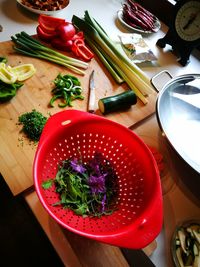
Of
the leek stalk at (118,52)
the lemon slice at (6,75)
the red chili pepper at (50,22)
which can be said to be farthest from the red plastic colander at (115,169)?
the red chili pepper at (50,22)

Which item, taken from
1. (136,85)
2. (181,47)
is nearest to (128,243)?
(136,85)

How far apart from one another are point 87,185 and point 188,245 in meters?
0.31

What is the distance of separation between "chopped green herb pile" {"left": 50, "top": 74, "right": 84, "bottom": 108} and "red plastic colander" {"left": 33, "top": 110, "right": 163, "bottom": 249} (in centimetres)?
21

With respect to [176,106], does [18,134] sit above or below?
below

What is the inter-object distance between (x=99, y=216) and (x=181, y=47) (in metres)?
0.94

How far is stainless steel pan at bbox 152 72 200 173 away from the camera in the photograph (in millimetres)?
834

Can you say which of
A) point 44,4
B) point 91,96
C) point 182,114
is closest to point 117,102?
point 91,96

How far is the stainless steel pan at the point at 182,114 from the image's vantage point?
834mm

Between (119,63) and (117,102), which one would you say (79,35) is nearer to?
(119,63)

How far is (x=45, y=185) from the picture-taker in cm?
66

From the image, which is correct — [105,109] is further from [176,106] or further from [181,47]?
[181,47]

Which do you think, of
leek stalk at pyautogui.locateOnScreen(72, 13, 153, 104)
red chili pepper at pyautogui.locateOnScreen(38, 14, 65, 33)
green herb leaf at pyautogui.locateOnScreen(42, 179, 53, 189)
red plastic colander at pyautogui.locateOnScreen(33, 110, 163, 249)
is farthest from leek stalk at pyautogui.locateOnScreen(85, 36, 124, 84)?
green herb leaf at pyautogui.locateOnScreen(42, 179, 53, 189)

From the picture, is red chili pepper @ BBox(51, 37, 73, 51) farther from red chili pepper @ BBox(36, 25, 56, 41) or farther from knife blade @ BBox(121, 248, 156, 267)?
knife blade @ BBox(121, 248, 156, 267)

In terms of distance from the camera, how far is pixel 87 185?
0.73m
